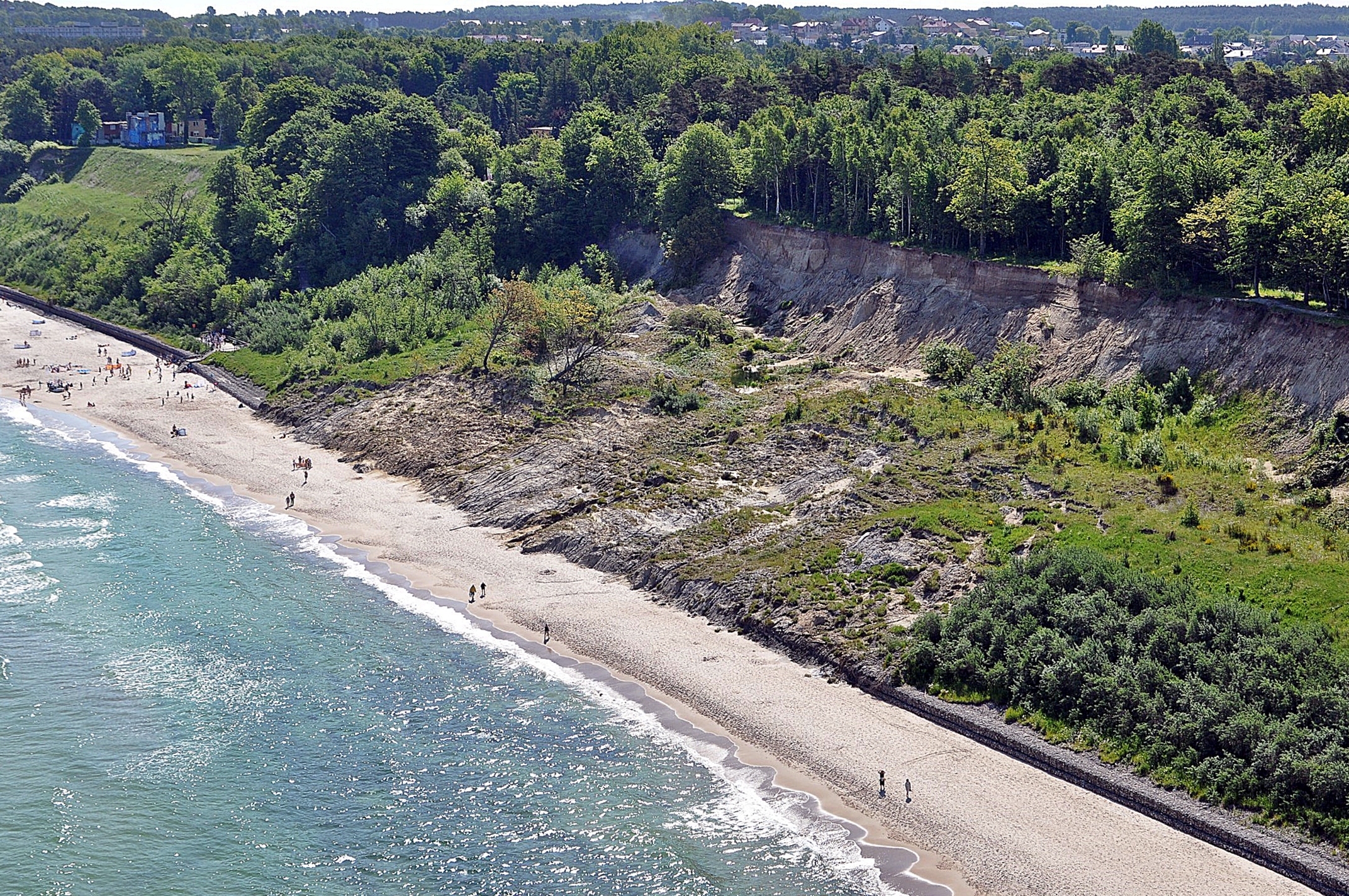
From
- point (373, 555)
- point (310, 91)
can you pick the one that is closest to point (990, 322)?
point (373, 555)

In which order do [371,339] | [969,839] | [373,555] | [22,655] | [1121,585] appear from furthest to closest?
[371,339], [373,555], [22,655], [1121,585], [969,839]

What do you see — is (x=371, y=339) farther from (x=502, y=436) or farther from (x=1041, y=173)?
(x=1041, y=173)

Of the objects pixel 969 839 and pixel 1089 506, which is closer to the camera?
pixel 969 839

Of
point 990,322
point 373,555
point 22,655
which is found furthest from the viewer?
point 990,322

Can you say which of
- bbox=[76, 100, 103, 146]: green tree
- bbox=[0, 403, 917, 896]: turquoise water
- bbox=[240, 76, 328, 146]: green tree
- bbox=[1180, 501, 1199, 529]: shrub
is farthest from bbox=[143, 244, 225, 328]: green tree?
bbox=[1180, 501, 1199, 529]: shrub

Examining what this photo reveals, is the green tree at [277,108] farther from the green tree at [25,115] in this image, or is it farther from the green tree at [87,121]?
the green tree at [25,115]

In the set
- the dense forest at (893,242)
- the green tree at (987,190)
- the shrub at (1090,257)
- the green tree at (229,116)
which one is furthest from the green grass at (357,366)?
the green tree at (229,116)

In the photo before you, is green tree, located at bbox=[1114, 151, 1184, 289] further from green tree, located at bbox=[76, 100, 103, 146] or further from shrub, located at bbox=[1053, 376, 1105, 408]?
green tree, located at bbox=[76, 100, 103, 146]
